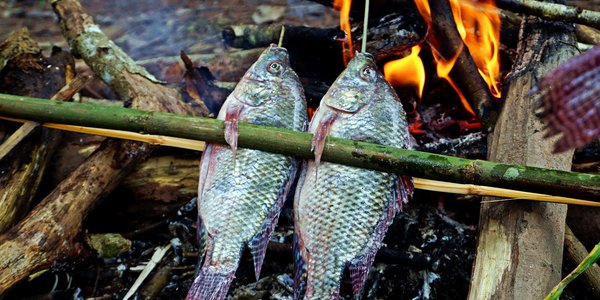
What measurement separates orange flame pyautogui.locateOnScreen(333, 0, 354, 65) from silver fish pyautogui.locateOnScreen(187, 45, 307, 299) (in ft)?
3.48

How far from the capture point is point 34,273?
11.0 feet

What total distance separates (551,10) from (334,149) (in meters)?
2.15

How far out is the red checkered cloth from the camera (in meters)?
1.86

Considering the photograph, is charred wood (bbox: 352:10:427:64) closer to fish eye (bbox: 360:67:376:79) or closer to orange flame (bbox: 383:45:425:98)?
orange flame (bbox: 383:45:425:98)

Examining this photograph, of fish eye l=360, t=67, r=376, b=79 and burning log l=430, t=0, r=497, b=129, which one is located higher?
burning log l=430, t=0, r=497, b=129

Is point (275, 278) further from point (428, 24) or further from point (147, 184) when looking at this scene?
point (428, 24)

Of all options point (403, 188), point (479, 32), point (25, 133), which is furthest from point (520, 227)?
point (25, 133)

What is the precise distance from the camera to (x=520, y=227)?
2934 mm

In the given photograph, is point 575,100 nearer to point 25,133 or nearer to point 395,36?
point 395,36

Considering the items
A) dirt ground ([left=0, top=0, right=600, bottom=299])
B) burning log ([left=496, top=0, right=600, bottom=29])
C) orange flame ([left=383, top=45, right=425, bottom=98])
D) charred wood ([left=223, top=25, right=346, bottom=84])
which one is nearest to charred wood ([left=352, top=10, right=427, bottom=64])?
orange flame ([left=383, top=45, right=425, bottom=98])

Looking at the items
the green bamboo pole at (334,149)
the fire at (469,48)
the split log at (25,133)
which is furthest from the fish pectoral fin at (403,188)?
the split log at (25,133)

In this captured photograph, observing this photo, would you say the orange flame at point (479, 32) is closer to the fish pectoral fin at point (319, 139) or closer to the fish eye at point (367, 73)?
the fish eye at point (367, 73)

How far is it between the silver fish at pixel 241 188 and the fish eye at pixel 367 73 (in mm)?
459

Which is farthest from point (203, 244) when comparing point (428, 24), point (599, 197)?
point (428, 24)
